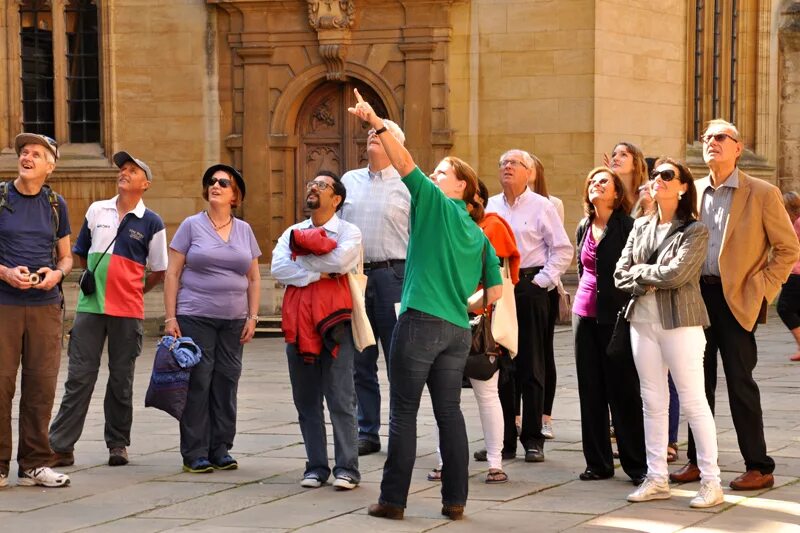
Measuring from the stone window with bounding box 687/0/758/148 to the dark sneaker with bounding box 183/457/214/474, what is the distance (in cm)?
1488

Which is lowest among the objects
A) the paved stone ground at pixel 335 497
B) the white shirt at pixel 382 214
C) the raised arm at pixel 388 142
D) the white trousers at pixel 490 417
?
the paved stone ground at pixel 335 497

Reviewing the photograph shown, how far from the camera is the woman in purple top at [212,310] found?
9.25 m

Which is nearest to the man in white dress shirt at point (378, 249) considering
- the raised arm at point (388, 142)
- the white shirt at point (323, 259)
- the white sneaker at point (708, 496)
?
the white shirt at point (323, 259)

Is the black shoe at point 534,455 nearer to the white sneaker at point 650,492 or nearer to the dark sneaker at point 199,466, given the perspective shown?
the white sneaker at point 650,492

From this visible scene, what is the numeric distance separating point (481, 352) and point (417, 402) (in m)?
0.87

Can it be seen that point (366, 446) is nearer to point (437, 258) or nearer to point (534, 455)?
point (534, 455)

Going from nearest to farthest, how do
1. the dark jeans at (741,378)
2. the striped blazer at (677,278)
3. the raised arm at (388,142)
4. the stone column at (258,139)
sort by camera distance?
1. the raised arm at (388,142)
2. the striped blazer at (677,278)
3. the dark jeans at (741,378)
4. the stone column at (258,139)

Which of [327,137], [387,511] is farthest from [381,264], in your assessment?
[327,137]

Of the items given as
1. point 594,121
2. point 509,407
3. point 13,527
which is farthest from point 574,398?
point 594,121

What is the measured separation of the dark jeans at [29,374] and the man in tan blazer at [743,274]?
3730mm

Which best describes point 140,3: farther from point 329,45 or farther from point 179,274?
point 179,274

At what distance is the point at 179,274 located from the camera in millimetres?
9414

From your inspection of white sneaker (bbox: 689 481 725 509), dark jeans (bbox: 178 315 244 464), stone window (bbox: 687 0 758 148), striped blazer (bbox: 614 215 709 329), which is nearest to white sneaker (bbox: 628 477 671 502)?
white sneaker (bbox: 689 481 725 509)

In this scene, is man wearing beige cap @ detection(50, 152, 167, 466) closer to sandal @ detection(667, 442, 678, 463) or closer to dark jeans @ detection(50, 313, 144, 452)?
dark jeans @ detection(50, 313, 144, 452)
